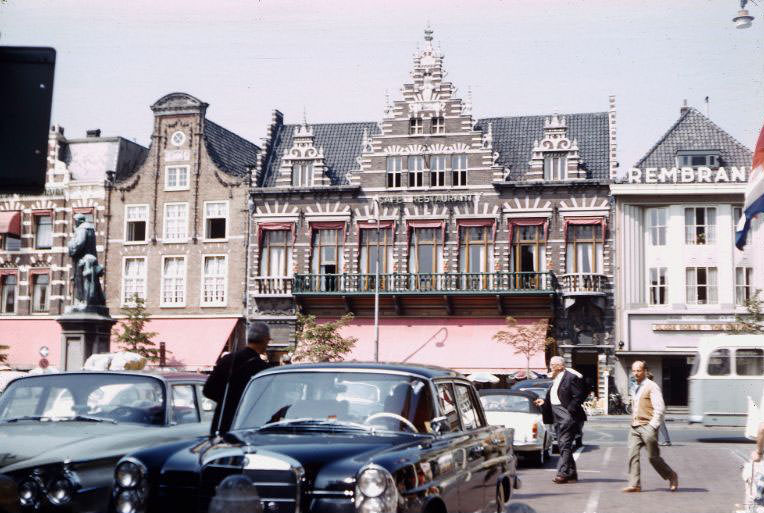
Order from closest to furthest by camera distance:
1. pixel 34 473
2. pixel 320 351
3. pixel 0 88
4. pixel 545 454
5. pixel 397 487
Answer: pixel 0 88 → pixel 397 487 → pixel 34 473 → pixel 545 454 → pixel 320 351

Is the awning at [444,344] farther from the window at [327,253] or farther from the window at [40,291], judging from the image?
the window at [40,291]

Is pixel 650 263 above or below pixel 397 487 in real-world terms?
above

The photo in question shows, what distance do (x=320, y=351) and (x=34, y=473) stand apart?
104 ft

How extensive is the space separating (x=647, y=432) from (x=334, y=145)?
108 ft

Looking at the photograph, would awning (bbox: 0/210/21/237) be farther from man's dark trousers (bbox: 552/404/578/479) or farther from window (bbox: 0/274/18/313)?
man's dark trousers (bbox: 552/404/578/479)

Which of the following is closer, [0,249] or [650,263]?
[650,263]

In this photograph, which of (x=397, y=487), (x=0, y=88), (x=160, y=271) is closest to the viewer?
(x=0, y=88)

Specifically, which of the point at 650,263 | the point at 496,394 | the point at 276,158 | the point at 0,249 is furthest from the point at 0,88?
the point at 0,249

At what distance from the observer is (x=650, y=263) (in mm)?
40031

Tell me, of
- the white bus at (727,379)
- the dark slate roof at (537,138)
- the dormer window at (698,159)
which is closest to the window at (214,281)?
the dark slate roof at (537,138)

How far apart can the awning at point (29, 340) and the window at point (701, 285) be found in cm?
2703

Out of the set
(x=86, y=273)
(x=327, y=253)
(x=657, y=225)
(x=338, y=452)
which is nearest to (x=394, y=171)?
(x=327, y=253)

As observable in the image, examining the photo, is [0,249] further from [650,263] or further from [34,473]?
[34,473]

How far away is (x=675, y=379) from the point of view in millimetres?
39719
